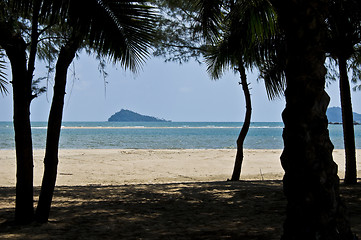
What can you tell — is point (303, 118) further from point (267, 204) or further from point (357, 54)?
point (357, 54)

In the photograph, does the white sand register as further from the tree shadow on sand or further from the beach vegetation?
the beach vegetation

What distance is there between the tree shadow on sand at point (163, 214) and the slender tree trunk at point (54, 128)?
0.28m

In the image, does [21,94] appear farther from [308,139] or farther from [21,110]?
[308,139]

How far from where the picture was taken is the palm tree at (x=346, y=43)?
21.5 feet

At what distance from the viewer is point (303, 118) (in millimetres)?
2639

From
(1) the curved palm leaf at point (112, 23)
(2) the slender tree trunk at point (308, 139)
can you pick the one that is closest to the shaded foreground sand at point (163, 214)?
(2) the slender tree trunk at point (308, 139)

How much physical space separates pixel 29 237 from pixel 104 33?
211cm

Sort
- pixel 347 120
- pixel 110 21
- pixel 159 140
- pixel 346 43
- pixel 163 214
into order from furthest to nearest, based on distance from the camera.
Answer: pixel 159 140
pixel 347 120
pixel 346 43
pixel 163 214
pixel 110 21

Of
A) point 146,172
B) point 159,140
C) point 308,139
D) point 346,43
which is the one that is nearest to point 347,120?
point 346,43

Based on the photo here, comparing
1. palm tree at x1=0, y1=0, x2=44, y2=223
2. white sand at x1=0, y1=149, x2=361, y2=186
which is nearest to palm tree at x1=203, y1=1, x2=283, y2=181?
white sand at x1=0, y1=149, x2=361, y2=186

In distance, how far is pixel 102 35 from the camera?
353 centimetres

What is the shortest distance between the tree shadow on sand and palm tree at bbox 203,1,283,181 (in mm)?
2529

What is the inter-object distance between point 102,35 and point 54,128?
48.1 inches

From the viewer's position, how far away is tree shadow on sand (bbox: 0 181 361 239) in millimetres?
3750
